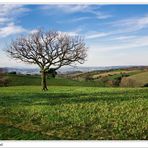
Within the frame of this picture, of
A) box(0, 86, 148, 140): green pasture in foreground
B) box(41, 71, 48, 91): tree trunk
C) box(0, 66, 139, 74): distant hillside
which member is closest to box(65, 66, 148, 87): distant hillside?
box(0, 66, 139, 74): distant hillside

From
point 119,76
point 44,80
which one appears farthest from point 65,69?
point 119,76

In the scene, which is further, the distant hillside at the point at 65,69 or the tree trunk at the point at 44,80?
the tree trunk at the point at 44,80

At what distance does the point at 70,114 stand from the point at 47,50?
4473mm

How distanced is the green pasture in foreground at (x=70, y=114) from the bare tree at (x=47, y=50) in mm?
1381

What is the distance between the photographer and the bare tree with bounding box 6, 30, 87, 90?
55.6 ft

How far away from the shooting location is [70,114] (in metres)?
15.2

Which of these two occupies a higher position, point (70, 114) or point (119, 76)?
point (119, 76)

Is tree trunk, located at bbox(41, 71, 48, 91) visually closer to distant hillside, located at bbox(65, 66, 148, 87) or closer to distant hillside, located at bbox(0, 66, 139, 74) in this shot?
distant hillside, located at bbox(0, 66, 139, 74)

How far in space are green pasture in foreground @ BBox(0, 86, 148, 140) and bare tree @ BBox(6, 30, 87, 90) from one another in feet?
4.53

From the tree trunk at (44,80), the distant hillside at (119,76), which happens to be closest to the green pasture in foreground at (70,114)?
the tree trunk at (44,80)

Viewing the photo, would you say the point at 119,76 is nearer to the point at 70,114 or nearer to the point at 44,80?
the point at 70,114

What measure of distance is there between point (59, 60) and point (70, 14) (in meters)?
4.37

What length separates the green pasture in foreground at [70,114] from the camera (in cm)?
1278

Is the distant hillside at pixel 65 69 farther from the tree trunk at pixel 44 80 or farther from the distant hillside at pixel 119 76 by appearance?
the tree trunk at pixel 44 80
